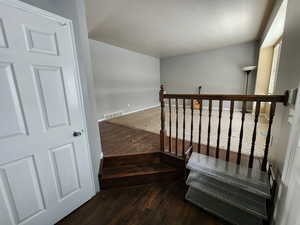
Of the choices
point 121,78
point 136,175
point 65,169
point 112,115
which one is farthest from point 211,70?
point 65,169

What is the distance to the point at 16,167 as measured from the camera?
3.55 feet

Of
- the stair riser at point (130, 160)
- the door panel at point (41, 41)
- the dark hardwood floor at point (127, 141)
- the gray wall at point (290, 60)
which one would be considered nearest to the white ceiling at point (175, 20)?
the door panel at point (41, 41)

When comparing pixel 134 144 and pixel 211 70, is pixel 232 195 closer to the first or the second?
pixel 134 144

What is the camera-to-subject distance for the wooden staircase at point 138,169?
1.84 meters

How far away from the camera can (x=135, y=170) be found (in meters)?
1.95

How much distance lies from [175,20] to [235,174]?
3237mm

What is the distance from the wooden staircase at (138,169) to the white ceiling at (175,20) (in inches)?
106

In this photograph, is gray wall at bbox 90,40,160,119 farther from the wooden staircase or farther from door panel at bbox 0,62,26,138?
door panel at bbox 0,62,26,138

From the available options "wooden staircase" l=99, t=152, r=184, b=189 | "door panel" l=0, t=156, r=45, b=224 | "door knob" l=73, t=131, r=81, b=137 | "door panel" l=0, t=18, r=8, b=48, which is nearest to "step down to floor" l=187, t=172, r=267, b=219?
"wooden staircase" l=99, t=152, r=184, b=189

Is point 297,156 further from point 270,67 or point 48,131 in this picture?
point 270,67

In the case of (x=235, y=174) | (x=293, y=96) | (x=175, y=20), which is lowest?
(x=235, y=174)

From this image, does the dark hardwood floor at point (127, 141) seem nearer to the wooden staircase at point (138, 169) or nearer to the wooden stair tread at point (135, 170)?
the wooden staircase at point (138, 169)

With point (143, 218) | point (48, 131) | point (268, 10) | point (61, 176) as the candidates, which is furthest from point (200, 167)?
point (268, 10)

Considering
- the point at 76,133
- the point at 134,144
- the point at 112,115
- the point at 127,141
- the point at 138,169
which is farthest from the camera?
the point at 112,115
